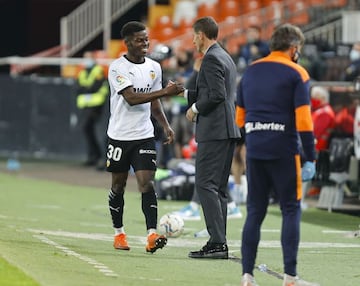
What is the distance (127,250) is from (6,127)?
690 inches

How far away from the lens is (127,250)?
38.9 feet

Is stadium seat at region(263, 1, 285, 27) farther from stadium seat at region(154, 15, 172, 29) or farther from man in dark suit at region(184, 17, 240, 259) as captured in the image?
man in dark suit at region(184, 17, 240, 259)

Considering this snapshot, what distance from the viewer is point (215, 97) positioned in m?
11.2

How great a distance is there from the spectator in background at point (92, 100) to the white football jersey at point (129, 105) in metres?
14.1

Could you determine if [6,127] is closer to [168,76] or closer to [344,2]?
[168,76]

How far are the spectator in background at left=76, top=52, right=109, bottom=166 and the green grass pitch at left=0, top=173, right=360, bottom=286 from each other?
7924 mm

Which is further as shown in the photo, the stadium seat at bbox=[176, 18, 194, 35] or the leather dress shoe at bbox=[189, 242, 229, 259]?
the stadium seat at bbox=[176, 18, 194, 35]

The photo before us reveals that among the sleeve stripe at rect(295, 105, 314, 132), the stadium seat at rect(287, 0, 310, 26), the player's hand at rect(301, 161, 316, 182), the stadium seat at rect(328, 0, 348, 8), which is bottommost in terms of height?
the player's hand at rect(301, 161, 316, 182)

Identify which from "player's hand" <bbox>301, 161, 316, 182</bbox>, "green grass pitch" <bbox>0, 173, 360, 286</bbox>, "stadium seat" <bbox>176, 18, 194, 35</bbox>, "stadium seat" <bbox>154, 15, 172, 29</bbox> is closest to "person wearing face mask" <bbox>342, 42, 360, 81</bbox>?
"green grass pitch" <bbox>0, 173, 360, 286</bbox>

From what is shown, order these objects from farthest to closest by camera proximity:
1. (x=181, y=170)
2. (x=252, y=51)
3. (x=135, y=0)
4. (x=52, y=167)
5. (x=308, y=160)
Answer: (x=135, y=0) → (x=52, y=167) → (x=252, y=51) → (x=181, y=170) → (x=308, y=160)

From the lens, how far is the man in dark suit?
11.3m

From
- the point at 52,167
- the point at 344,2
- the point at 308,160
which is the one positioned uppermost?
the point at 344,2

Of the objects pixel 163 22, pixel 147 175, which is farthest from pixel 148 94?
pixel 163 22

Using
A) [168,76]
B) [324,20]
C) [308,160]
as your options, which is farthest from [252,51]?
[308,160]
